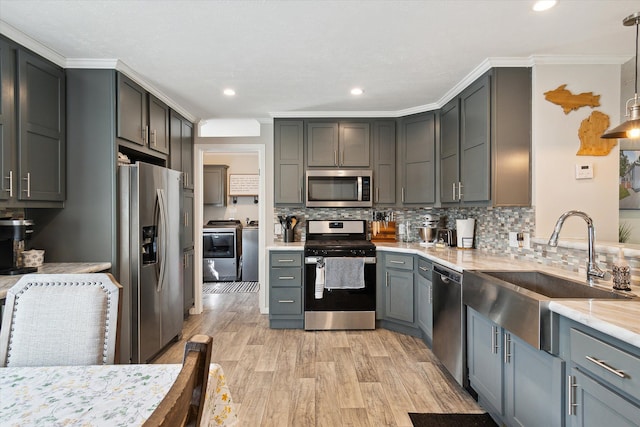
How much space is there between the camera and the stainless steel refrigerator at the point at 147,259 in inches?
98.5

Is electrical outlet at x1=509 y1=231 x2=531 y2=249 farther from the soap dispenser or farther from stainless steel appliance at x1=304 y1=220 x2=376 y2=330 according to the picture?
stainless steel appliance at x1=304 y1=220 x2=376 y2=330

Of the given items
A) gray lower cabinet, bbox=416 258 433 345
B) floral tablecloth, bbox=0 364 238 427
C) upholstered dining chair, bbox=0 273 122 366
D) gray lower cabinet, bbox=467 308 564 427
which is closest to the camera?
floral tablecloth, bbox=0 364 238 427

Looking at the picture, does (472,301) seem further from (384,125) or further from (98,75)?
(98,75)

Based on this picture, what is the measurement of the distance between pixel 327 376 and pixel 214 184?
183 inches

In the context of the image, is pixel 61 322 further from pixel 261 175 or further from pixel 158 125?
pixel 261 175

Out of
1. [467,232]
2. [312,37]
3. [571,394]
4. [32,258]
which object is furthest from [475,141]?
[32,258]

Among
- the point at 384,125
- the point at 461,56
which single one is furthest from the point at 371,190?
the point at 461,56

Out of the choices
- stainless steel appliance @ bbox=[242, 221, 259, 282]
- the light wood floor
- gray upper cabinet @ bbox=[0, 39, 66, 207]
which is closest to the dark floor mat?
the light wood floor

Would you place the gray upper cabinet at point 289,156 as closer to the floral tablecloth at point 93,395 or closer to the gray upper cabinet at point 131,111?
the gray upper cabinet at point 131,111

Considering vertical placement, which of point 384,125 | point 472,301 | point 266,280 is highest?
point 384,125

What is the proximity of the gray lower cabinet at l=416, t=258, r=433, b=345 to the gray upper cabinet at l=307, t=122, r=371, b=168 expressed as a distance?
1383 millimetres

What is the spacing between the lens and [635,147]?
311cm

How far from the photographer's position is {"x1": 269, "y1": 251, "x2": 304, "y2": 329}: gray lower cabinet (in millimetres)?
3541

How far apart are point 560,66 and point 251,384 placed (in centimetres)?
331
